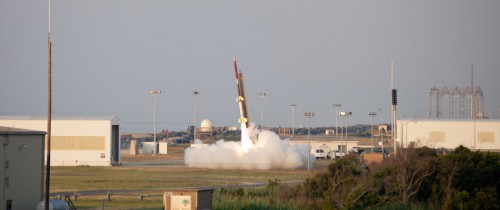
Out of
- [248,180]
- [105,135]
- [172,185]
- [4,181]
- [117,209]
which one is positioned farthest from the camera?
[105,135]

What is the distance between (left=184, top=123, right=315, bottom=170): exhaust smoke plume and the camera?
3875 inches

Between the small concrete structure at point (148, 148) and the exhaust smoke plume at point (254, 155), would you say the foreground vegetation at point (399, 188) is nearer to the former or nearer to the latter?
the exhaust smoke plume at point (254, 155)

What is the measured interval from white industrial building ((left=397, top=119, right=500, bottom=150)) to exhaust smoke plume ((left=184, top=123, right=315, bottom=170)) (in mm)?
26093

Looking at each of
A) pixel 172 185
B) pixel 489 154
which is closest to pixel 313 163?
pixel 172 185

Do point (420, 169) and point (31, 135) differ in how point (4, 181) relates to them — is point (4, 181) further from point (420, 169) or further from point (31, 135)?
point (420, 169)

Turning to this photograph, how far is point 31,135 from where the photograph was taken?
45.9 metres

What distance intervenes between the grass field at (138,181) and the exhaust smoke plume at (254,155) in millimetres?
4098

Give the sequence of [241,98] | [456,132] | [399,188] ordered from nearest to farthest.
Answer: [399,188] < [241,98] < [456,132]

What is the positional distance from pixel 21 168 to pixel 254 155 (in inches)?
2164

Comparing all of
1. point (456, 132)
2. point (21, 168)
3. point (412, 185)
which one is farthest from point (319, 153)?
point (21, 168)

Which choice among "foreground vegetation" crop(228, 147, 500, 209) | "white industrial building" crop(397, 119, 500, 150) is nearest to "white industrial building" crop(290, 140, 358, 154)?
"white industrial building" crop(397, 119, 500, 150)

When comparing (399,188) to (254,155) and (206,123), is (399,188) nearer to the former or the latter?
(254,155)

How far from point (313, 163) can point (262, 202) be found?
50.8 m

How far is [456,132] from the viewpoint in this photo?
123m
